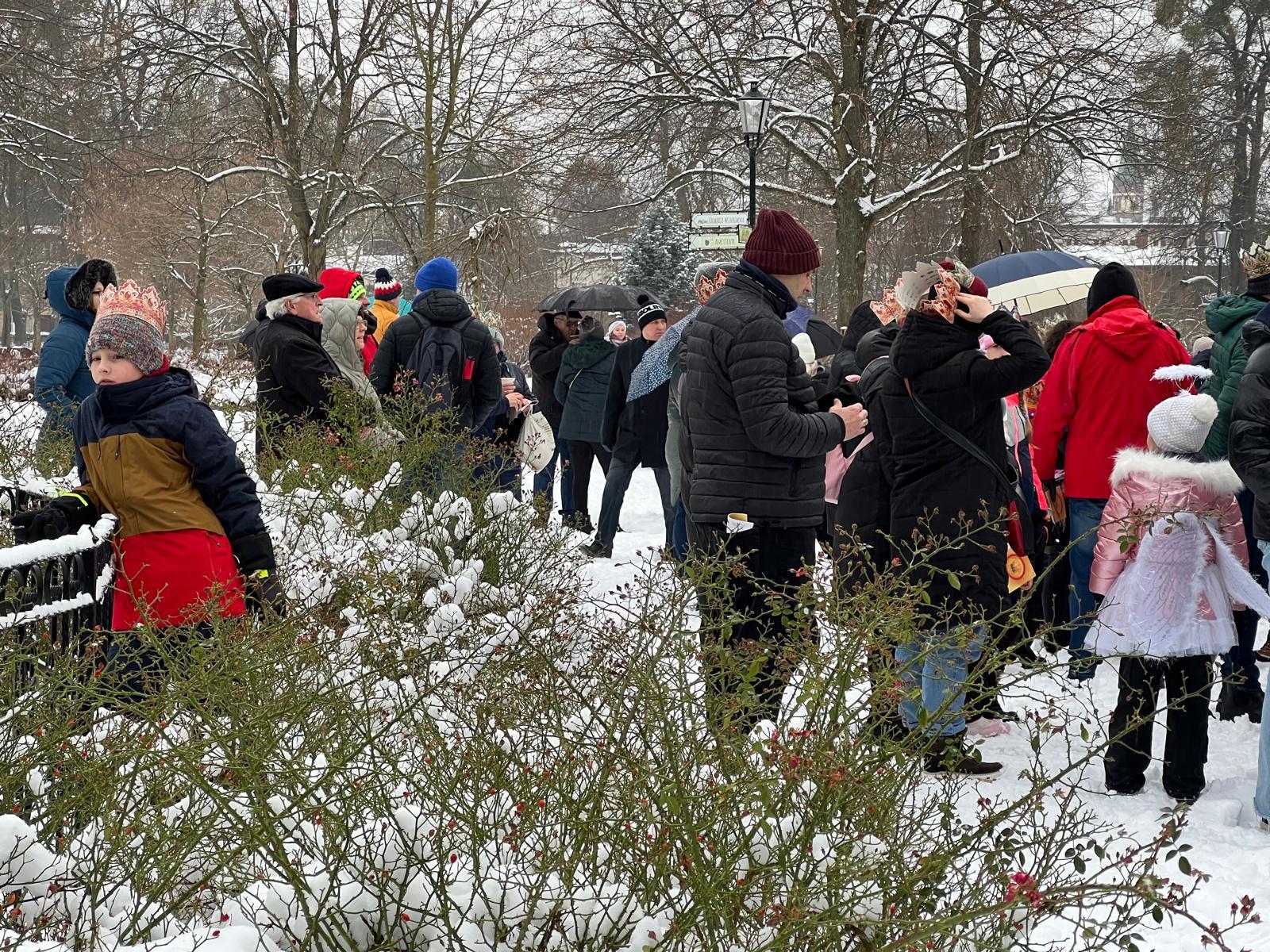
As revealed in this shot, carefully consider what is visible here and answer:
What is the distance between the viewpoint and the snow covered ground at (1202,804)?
11.9ft

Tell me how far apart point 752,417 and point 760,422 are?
0.10 ft

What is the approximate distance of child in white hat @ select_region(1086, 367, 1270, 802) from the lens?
4586mm

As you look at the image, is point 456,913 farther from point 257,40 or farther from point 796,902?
point 257,40

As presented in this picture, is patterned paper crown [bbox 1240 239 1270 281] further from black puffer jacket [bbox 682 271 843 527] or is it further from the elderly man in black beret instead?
the elderly man in black beret

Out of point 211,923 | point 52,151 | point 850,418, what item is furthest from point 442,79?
point 211,923

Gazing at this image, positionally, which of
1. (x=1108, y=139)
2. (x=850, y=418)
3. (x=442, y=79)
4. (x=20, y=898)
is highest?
(x=442, y=79)

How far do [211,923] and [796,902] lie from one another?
3.90ft

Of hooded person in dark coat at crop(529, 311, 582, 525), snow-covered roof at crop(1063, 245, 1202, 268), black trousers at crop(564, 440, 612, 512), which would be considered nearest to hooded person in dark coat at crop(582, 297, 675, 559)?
black trousers at crop(564, 440, 612, 512)

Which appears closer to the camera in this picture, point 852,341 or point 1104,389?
point 1104,389

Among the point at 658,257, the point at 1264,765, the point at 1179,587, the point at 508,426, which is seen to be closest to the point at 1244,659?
the point at 1179,587

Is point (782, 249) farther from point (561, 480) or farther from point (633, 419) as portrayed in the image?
point (561, 480)

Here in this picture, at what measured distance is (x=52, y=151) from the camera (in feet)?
57.4

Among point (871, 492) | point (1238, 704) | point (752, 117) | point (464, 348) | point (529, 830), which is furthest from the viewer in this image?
point (752, 117)

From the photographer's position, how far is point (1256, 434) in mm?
Result: 4211
